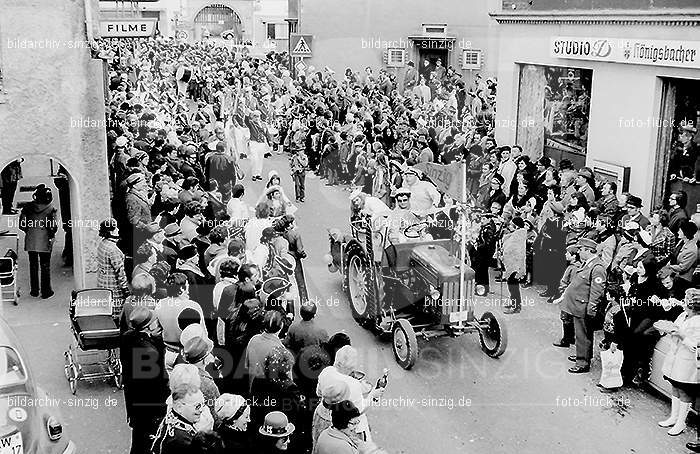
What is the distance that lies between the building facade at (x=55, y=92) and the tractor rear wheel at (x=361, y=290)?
342cm

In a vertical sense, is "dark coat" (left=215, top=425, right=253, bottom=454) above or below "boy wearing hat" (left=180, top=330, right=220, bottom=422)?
below

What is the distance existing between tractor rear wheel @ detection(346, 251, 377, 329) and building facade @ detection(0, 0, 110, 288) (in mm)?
3417

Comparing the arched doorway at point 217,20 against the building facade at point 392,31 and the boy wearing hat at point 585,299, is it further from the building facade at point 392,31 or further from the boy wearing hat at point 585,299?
the boy wearing hat at point 585,299

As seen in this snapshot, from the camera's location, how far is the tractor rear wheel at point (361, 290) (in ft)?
34.4

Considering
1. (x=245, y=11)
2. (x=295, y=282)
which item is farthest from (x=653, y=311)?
(x=245, y=11)

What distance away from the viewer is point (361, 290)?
1105cm

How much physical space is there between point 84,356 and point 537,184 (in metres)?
8.26

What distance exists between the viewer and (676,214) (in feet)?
36.1

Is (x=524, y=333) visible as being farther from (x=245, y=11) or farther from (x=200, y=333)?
(x=245, y=11)

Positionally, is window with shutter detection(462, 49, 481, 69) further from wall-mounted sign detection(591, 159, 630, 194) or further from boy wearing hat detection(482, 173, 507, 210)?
boy wearing hat detection(482, 173, 507, 210)

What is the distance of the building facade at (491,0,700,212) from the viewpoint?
13562 mm

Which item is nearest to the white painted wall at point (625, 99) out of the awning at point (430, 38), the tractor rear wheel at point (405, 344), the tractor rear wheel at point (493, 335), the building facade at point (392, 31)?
the tractor rear wheel at point (493, 335)

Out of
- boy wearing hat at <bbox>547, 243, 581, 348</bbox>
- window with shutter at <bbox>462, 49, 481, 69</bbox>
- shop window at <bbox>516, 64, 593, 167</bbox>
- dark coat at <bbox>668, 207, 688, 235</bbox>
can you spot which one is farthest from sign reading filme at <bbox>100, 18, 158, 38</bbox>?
window with shutter at <bbox>462, 49, 481, 69</bbox>

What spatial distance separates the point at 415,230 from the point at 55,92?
189 inches
